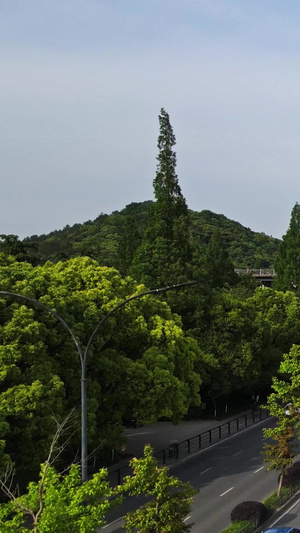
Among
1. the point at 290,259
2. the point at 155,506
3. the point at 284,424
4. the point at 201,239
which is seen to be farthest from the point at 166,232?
the point at 201,239

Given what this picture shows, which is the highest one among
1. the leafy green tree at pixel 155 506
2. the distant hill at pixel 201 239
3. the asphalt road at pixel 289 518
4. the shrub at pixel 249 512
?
the distant hill at pixel 201 239

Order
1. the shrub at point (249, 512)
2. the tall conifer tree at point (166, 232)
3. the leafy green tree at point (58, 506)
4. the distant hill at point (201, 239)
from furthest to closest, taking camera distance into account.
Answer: the distant hill at point (201, 239)
the tall conifer tree at point (166, 232)
the shrub at point (249, 512)
the leafy green tree at point (58, 506)

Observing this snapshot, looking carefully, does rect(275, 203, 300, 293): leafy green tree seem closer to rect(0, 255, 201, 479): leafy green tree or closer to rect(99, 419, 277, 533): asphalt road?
rect(99, 419, 277, 533): asphalt road

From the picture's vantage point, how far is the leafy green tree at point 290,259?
8469 cm

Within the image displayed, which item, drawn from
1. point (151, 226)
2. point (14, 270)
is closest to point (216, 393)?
point (151, 226)

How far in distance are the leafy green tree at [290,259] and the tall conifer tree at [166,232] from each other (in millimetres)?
29306

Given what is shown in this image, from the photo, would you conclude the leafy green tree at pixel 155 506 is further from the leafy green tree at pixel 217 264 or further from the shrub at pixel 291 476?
the leafy green tree at pixel 217 264

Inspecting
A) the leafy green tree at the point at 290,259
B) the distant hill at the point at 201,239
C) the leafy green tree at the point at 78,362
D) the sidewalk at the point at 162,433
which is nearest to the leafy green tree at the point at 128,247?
the leafy green tree at the point at 290,259

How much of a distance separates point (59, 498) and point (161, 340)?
24921mm

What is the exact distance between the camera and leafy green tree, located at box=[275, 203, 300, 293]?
84.7 m

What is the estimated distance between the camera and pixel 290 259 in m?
85.4

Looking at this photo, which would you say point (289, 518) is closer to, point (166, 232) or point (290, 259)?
point (166, 232)

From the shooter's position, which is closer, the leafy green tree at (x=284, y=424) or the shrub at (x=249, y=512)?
the shrub at (x=249, y=512)

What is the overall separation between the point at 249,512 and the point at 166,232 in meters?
33.7
